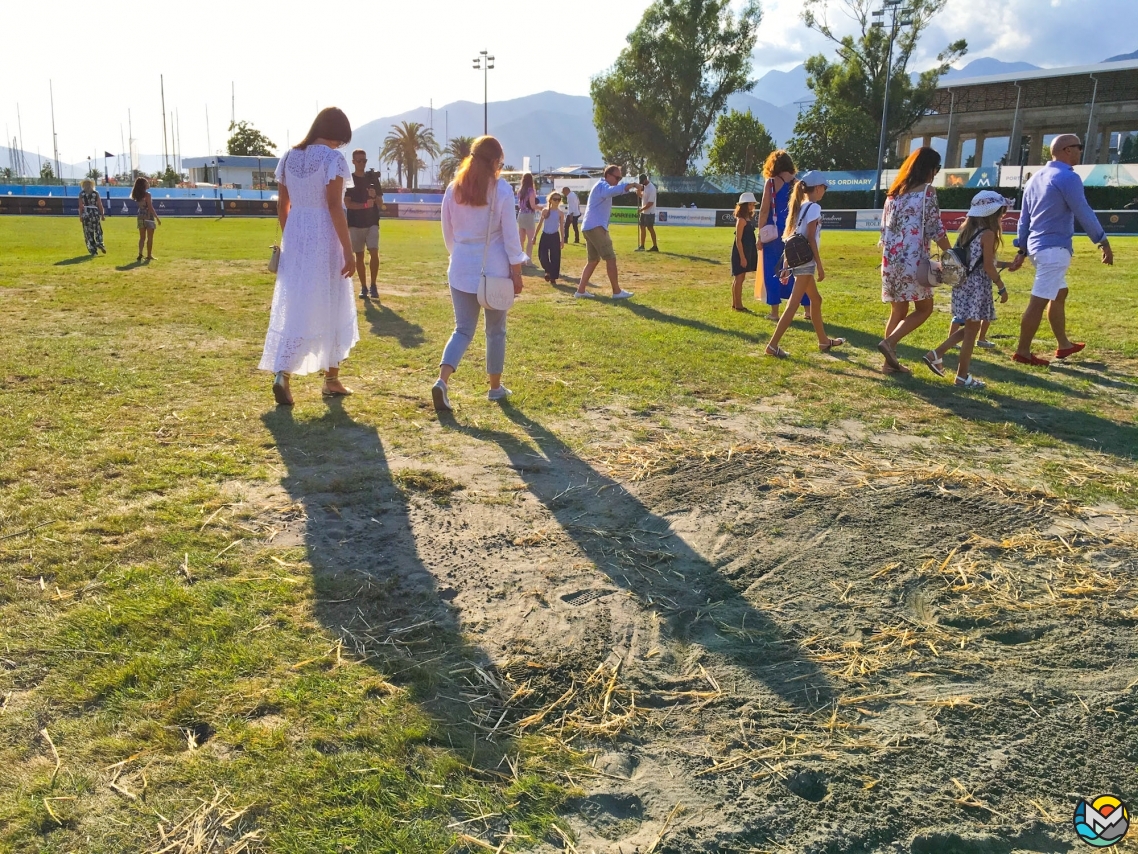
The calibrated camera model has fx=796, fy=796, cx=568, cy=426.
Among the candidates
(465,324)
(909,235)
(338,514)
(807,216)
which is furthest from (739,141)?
(338,514)

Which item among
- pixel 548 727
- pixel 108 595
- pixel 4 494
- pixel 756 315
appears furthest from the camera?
pixel 756 315

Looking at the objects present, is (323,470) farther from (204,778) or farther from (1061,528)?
(1061,528)

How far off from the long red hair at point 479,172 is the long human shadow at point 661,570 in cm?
176

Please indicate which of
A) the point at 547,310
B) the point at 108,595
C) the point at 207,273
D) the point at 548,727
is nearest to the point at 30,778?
the point at 108,595

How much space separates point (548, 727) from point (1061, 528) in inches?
115

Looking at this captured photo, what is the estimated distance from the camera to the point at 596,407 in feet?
20.8

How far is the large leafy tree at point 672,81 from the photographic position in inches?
2437

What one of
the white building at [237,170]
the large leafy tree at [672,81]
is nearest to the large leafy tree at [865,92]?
the large leafy tree at [672,81]

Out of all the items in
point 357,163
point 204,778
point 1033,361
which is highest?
point 357,163

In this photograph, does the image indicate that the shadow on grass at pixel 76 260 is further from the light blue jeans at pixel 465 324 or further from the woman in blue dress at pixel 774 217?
the woman in blue dress at pixel 774 217

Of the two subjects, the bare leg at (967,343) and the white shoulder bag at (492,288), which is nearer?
the white shoulder bag at (492,288)

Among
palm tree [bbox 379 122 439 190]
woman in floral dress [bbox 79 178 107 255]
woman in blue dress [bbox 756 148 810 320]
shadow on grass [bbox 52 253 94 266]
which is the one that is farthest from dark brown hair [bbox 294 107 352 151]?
palm tree [bbox 379 122 439 190]

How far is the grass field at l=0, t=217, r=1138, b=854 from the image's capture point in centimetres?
228

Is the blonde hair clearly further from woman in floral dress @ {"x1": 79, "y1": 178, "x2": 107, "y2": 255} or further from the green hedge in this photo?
the green hedge
